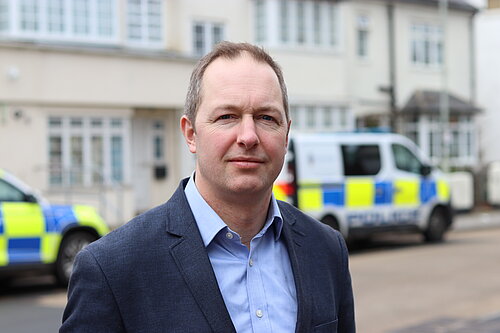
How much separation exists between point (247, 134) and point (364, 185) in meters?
14.6

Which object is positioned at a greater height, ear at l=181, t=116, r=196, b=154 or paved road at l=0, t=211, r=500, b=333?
ear at l=181, t=116, r=196, b=154

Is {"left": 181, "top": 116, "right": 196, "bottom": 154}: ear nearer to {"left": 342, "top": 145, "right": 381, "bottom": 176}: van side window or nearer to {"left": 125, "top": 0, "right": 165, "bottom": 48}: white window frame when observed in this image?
{"left": 342, "top": 145, "right": 381, "bottom": 176}: van side window

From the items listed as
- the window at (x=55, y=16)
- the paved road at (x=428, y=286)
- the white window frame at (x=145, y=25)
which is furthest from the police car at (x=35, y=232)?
the white window frame at (x=145, y=25)

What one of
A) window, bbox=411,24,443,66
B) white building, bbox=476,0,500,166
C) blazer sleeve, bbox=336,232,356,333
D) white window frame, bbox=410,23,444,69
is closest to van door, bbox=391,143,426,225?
white window frame, bbox=410,23,444,69

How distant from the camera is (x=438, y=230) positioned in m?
18.4

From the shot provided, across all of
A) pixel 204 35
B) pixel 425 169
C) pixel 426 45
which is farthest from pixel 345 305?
pixel 426 45

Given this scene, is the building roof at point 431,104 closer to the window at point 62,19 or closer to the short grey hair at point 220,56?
the window at point 62,19

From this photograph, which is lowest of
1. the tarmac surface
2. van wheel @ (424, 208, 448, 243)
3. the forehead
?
the tarmac surface

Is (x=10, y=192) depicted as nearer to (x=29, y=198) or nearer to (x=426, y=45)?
(x=29, y=198)

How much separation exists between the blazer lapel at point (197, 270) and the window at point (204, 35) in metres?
22.3

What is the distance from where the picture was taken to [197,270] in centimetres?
227

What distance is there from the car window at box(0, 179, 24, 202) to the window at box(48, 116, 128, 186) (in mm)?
8802

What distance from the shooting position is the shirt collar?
2.37 meters

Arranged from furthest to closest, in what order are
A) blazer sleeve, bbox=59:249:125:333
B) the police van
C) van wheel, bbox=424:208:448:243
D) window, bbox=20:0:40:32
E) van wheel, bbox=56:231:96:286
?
window, bbox=20:0:40:32 < van wheel, bbox=424:208:448:243 < the police van < van wheel, bbox=56:231:96:286 < blazer sleeve, bbox=59:249:125:333
